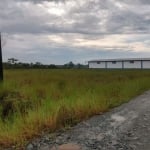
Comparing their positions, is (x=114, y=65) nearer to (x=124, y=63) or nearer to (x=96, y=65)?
(x=124, y=63)

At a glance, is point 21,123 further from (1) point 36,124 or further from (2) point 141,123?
(2) point 141,123

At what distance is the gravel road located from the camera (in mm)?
8773

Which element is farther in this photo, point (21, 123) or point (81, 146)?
point (21, 123)

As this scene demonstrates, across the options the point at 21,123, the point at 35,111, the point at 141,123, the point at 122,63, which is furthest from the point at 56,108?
the point at 122,63

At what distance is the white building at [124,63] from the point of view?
290 feet

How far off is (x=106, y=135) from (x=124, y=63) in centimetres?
8532

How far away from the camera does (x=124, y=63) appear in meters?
94.2

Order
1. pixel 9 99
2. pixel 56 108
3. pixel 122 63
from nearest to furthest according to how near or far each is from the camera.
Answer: pixel 56 108, pixel 9 99, pixel 122 63

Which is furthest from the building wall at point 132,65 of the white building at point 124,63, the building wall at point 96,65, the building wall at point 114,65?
the building wall at point 96,65

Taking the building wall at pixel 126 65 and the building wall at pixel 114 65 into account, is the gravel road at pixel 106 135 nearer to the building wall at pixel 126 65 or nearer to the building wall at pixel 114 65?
the building wall at pixel 126 65

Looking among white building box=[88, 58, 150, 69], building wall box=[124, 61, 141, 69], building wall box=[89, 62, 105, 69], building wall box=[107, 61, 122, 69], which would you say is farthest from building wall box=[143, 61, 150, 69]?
building wall box=[89, 62, 105, 69]

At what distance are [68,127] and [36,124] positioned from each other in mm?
834

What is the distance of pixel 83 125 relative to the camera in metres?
10.5

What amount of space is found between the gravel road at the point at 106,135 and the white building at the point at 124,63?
75936 millimetres
